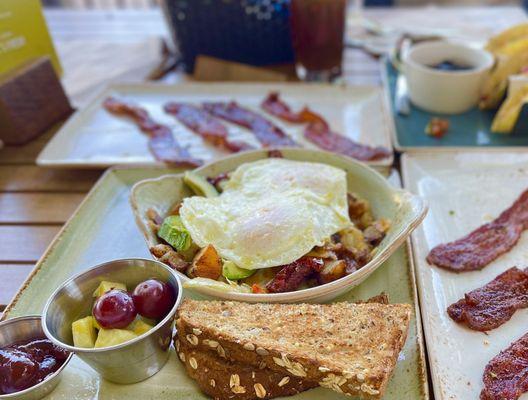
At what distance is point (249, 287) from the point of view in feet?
5.06

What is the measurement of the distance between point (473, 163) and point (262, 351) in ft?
5.35

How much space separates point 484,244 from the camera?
175cm

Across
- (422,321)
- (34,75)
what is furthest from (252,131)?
(422,321)

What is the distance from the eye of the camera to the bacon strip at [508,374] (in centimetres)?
120

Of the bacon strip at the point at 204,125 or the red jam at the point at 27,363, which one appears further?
the bacon strip at the point at 204,125

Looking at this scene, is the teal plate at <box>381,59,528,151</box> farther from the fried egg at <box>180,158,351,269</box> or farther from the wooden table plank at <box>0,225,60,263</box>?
the wooden table plank at <box>0,225,60,263</box>

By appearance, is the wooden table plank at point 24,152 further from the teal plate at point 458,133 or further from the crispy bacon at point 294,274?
the teal plate at point 458,133

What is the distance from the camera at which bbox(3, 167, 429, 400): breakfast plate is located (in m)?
1.32

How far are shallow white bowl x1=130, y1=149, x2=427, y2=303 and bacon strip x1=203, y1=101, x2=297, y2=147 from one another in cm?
45

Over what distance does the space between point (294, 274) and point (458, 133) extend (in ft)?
5.35

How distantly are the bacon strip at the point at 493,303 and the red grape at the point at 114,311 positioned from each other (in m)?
1.07

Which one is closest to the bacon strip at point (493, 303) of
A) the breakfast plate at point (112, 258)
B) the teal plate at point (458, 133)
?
the breakfast plate at point (112, 258)

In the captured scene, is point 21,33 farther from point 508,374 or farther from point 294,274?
point 508,374

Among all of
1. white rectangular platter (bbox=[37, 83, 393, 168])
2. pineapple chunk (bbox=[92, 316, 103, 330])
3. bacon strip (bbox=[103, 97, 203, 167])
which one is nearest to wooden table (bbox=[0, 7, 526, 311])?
white rectangular platter (bbox=[37, 83, 393, 168])
